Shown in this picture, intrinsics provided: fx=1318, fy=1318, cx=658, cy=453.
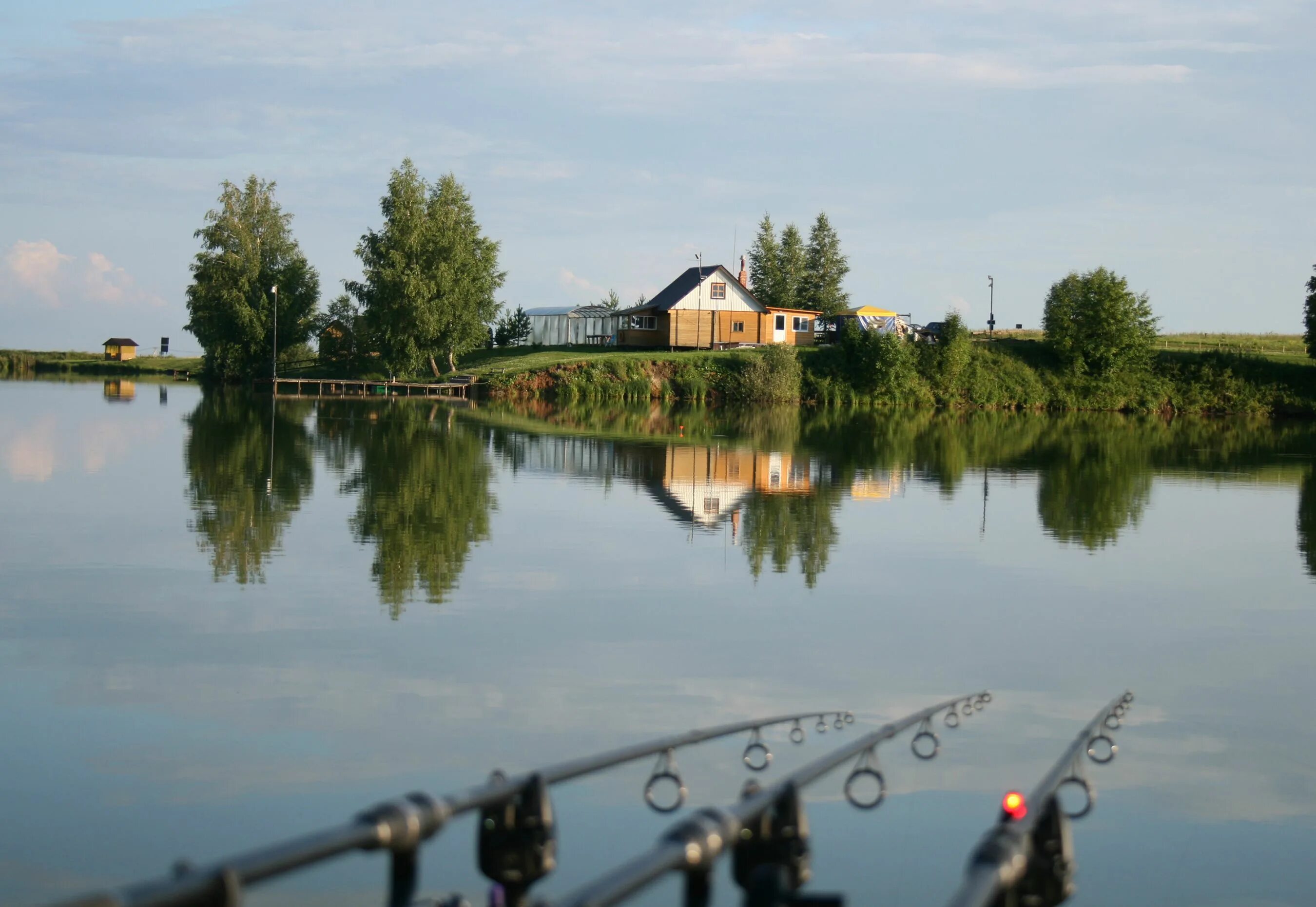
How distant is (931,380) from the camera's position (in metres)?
81.2

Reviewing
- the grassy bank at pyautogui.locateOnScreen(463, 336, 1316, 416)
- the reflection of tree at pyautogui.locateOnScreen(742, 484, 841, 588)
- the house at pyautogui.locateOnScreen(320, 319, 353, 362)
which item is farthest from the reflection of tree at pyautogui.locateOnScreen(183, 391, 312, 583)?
the house at pyautogui.locateOnScreen(320, 319, 353, 362)

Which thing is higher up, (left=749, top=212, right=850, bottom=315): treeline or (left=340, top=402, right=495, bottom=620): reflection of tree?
(left=749, top=212, right=850, bottom=315): treeline

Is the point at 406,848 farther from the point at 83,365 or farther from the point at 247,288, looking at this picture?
the point at 83,365

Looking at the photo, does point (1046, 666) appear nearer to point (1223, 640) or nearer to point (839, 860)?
point (1223, 640)

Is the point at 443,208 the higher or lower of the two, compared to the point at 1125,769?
higher

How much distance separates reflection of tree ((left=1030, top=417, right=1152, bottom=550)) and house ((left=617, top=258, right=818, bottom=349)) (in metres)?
31.8

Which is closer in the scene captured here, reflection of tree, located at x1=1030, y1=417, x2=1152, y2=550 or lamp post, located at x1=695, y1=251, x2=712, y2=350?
reflection of tree, located at x1=1030, y1=417, x2=1152, y2=550

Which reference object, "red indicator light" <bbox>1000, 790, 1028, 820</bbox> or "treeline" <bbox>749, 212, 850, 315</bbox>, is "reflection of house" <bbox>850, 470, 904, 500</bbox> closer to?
"red indicator light" <bbox>1000, 790, 1028, 820</bbox>

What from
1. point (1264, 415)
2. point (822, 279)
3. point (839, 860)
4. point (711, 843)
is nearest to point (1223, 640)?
point (839, 860)

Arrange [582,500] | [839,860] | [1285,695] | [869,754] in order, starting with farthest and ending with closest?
[582,500]
[1285,695]
[839,860]
[869,754]

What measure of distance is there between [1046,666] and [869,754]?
8.23 m

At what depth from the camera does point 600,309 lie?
338 feet

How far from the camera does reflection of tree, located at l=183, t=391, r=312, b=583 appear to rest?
59.2 feet

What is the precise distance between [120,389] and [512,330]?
1463 inches
